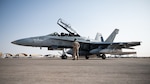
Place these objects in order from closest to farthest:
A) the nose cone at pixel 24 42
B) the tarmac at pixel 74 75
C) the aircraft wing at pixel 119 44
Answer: the tarmac at pixel 74 75
the nose cone at pixel 24 42
the aircraft wing at pixel 119 44

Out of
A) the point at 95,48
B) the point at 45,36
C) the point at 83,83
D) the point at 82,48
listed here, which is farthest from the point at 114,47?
the point at 83,83

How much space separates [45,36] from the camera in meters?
15.8

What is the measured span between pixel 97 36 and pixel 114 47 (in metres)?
9.61

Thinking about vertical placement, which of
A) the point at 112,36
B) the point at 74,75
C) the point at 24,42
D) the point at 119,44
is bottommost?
the point at 74,75

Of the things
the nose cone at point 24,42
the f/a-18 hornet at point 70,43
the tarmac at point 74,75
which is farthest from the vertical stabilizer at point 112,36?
the tarmac at point 74,75

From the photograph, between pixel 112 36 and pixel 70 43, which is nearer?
pixel 70 43

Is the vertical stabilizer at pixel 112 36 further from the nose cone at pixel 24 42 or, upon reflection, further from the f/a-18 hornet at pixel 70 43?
the nose cone at pixel 24 42

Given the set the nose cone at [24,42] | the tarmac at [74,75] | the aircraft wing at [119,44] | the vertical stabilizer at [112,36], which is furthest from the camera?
the vertical stabilizer at [112,36]

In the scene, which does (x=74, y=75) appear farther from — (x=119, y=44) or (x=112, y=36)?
(x=112, y=36)

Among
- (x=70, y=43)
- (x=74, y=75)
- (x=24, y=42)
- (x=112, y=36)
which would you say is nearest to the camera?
(x=74, y=75)

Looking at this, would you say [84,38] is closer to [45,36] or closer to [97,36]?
[45,36]

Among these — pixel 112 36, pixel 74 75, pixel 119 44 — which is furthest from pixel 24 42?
pixel 112 36

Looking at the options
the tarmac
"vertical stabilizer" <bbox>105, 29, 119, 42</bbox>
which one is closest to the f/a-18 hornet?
"vertical stabilizer" <bbox>105, 29, 119, 42</bbox>

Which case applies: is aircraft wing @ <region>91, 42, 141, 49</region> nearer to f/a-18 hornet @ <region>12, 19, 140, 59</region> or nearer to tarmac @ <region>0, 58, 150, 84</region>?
f/a-18 hornet @ <region>12, 19, 140, 59</region>
